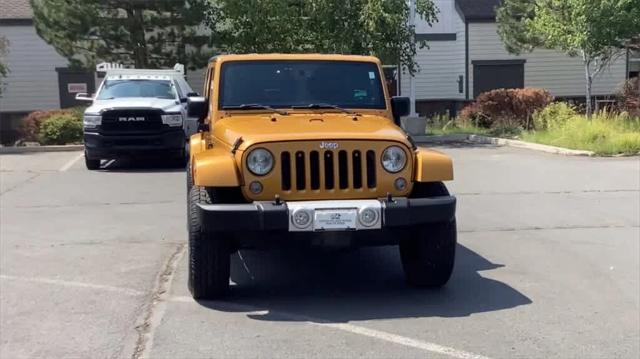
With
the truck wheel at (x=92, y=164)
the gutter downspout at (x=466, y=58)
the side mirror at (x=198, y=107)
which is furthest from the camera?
the gutter downspout at (x=466, y=58)

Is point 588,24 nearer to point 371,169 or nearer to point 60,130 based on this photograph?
point 60,130

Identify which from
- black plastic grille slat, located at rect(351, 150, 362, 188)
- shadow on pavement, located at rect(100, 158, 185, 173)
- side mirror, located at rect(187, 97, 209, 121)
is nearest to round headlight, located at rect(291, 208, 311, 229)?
black plastic grille slat, located at rect(351, 150, 362, 188)

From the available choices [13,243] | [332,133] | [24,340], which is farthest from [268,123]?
[13,243]

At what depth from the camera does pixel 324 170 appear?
5688mm

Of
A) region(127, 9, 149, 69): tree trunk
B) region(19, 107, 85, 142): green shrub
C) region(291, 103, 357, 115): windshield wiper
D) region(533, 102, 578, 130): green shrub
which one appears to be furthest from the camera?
region(127, 9, 149, 69): tree trunk

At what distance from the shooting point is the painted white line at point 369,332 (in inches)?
190

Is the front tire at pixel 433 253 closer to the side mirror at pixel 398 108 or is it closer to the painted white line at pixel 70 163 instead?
the side mirror at pixel 398 108

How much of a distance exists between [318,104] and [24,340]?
320cm

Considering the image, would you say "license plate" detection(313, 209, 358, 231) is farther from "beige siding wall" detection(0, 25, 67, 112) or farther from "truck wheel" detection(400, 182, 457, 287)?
"beige siding wall" detection(0, 25, 67, 112)

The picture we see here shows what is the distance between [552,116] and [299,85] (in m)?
15.8

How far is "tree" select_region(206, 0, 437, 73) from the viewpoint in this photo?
68.7ft

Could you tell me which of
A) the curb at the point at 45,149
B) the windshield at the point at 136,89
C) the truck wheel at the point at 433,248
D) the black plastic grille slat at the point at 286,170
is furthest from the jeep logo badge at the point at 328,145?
the curb at the point at 45,149

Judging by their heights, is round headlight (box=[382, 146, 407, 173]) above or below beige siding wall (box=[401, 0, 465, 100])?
below

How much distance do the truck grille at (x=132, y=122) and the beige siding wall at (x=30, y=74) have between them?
13.6 m
